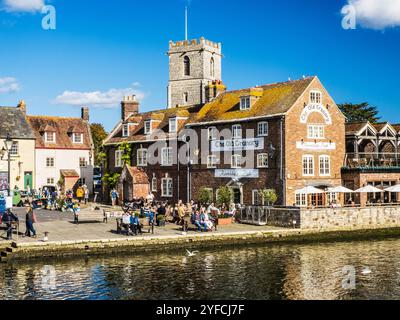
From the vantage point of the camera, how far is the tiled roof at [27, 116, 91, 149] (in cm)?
6016

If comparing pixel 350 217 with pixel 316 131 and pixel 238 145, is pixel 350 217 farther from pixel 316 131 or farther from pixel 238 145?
pixel 238 145

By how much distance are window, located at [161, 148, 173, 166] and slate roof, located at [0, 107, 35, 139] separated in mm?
15947

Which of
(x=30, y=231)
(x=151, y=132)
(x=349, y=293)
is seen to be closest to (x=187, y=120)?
(x=151, y=132)

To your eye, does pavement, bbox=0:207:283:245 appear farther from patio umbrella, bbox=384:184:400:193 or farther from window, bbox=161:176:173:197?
patio umbrella, bbox=384:184:400:193

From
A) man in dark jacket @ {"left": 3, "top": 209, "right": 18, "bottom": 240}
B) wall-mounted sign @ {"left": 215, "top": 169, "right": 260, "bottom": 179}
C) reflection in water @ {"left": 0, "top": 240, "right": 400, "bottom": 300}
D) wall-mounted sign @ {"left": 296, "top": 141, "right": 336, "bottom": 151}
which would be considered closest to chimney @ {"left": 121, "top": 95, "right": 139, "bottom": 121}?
wall-mounted sign @ {"left": 215, "top": 169, "right": 260, "bottom": 179}

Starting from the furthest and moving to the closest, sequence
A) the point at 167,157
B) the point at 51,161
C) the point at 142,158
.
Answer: the point at 51,161
the point at 142,158
the point at 167,157

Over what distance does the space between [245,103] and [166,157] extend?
9186 mm

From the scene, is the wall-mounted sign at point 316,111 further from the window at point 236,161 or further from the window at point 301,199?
the window at point 236,161

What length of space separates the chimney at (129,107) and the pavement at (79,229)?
19990 mm

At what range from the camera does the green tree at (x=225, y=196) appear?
42500 millimetres

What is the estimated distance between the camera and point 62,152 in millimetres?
60969

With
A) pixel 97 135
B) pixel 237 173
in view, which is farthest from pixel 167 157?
pixel 97 135
